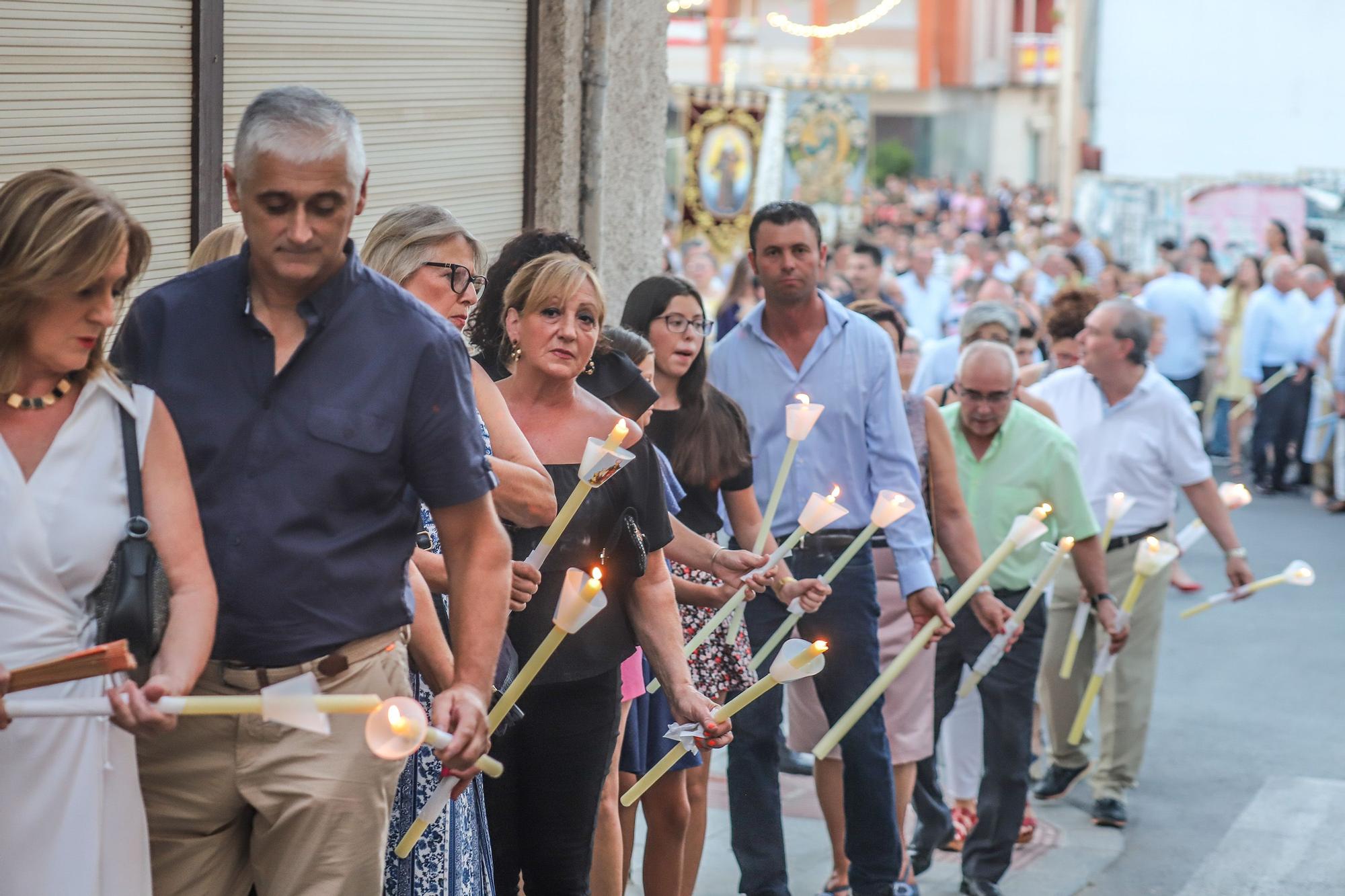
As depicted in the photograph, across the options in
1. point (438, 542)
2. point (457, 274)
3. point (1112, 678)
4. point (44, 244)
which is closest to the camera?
point (44, 244)

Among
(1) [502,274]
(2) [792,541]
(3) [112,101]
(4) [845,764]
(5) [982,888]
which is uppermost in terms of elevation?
(3) [112,101]

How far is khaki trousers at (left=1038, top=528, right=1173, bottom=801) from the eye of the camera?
7.30 metres

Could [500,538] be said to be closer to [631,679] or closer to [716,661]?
[631,679]

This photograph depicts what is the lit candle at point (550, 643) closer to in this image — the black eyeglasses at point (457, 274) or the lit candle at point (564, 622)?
the lit candle at point (564, 622)

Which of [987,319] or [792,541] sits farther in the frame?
[987,319]

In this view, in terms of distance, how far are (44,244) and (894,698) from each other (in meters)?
4.08

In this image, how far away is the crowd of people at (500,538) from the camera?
2791 mm

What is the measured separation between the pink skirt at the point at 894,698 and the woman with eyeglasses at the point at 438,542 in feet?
7.27

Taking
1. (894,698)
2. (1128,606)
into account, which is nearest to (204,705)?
(894,698)

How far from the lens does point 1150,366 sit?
7801 millimetres

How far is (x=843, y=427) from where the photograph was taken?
19.1 ft

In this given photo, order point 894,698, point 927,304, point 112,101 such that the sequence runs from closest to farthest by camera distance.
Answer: point 112,101
point 894,698
point 927,304

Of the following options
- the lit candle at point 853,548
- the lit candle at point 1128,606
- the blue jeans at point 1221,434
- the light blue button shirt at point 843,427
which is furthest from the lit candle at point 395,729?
the blue jeans at point 1221,434

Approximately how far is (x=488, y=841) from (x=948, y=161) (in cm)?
5490
